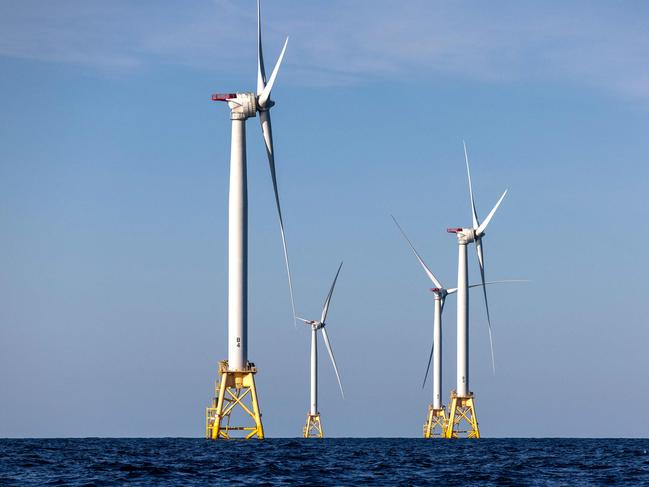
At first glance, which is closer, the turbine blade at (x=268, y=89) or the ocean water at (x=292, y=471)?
the ocean water at (x=292, y=471)

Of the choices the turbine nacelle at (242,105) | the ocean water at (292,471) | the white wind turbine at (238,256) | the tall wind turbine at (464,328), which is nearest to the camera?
the ocean water at (292,471)

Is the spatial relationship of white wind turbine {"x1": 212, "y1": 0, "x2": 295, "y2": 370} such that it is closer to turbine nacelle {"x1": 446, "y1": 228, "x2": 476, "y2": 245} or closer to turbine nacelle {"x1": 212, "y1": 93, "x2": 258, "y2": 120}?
turbine nacelle {"x1": 212, "y1": 93, "x2": 258, "y2": 120}

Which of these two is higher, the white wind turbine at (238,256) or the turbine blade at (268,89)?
the turbine blade at (268,89)

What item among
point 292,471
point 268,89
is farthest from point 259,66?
point 292,471

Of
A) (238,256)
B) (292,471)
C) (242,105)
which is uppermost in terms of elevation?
(242,105)

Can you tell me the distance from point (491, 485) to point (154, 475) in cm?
1850

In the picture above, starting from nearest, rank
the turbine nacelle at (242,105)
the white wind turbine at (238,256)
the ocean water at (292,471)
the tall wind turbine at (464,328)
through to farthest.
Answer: the ocean water at (292,471) < the white wind turbine at (238,256) < the turbine nacelle at (242,105) < the tall wind turbine at (464,328)

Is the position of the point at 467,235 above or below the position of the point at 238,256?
above

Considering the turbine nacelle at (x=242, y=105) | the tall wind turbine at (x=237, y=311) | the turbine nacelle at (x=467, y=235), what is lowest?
the tall wind turbine at (x=237, y=311)

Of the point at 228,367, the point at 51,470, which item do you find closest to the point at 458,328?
the point at 228,367

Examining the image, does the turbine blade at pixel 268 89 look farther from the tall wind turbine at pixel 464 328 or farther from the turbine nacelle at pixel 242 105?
the tall wind turbine at pixel 464 328

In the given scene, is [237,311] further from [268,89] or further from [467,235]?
[467,235]

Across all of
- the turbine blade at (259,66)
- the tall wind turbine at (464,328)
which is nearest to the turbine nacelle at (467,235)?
the tall wind turbine at (464,328)

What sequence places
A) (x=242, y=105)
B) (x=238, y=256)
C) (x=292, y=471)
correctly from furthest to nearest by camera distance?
(x=242, y=105) → (x=238, y=256) → (x=292, y=471)
